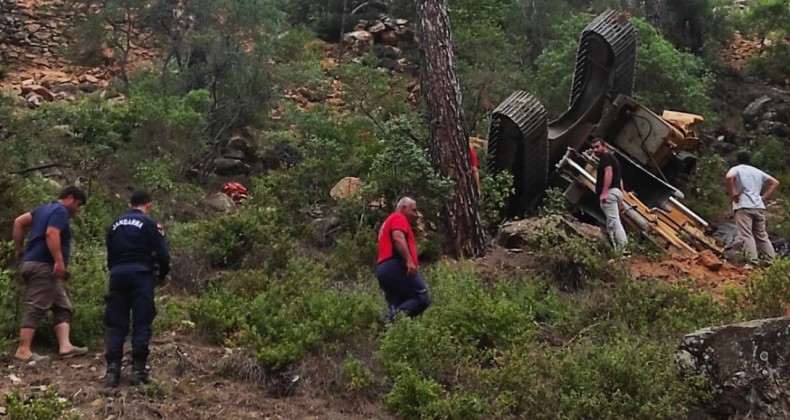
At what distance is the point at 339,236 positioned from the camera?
9.77m

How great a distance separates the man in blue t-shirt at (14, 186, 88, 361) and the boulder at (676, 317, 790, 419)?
4.57 meters

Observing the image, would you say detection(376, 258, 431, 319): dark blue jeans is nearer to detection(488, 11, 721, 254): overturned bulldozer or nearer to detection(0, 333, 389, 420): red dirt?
detection(0, 333, 389, 420): red dirt

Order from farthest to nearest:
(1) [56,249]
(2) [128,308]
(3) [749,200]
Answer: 1. (3) [749,200]
2. (1) [56,249]
3. (2) [128,308]

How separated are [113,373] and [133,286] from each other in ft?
1.96

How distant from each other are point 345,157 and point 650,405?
7.11 m

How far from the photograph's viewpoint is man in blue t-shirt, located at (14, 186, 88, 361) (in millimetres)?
6141

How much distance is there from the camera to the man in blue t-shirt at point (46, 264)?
614 centimetres

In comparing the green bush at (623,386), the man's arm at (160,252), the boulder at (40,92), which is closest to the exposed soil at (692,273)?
the green bush at (623,386)

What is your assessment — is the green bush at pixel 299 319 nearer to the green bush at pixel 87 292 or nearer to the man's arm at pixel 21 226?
the green bush at pixel 87 292

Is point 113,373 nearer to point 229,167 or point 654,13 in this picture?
point 229,167

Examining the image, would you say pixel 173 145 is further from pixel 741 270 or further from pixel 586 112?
pixel 741 270

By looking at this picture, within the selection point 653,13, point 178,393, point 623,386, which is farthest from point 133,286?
point 653,13

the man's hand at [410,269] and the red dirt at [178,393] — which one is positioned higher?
the man's hand at [410,269]

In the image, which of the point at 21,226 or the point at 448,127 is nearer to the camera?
the point at 21,226
